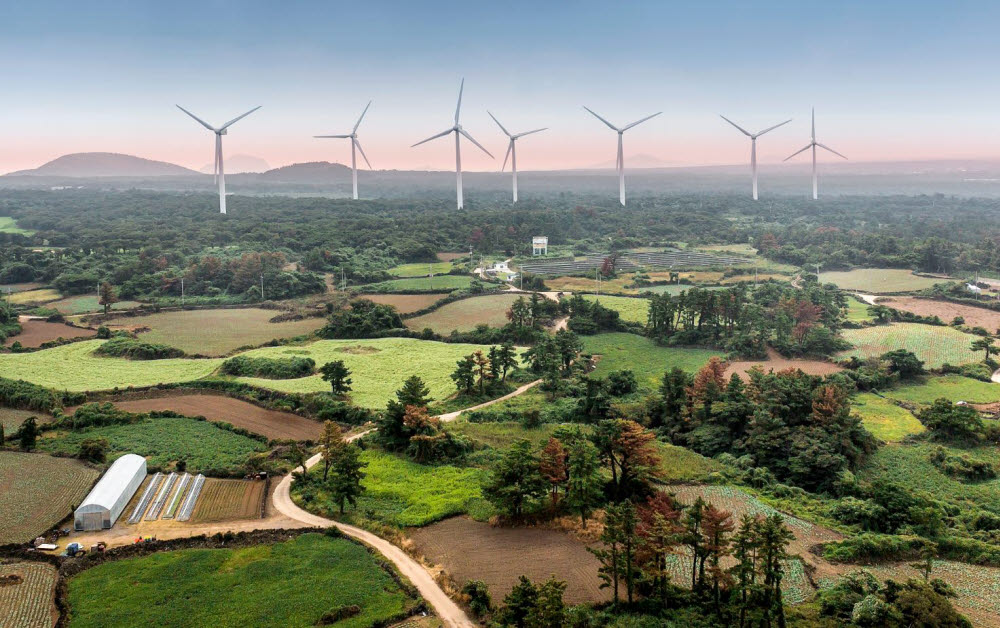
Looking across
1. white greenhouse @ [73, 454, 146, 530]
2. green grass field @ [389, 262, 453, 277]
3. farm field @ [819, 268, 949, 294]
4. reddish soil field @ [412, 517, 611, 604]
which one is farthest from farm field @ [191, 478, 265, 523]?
farm field @ [819, 268, 949, 294]

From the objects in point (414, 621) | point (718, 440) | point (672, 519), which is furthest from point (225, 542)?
point (718, 440)

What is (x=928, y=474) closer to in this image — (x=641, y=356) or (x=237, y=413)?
(x=641, y=356)

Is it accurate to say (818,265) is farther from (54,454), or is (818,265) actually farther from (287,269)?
(54,454)

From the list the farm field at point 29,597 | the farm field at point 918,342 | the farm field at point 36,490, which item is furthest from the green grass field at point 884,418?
the farm field at point 36,490

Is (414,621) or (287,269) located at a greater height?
(287,269)

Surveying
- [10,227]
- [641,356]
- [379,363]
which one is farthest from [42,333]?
[10,227]

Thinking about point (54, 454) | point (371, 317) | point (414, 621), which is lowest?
point (414, 621)
